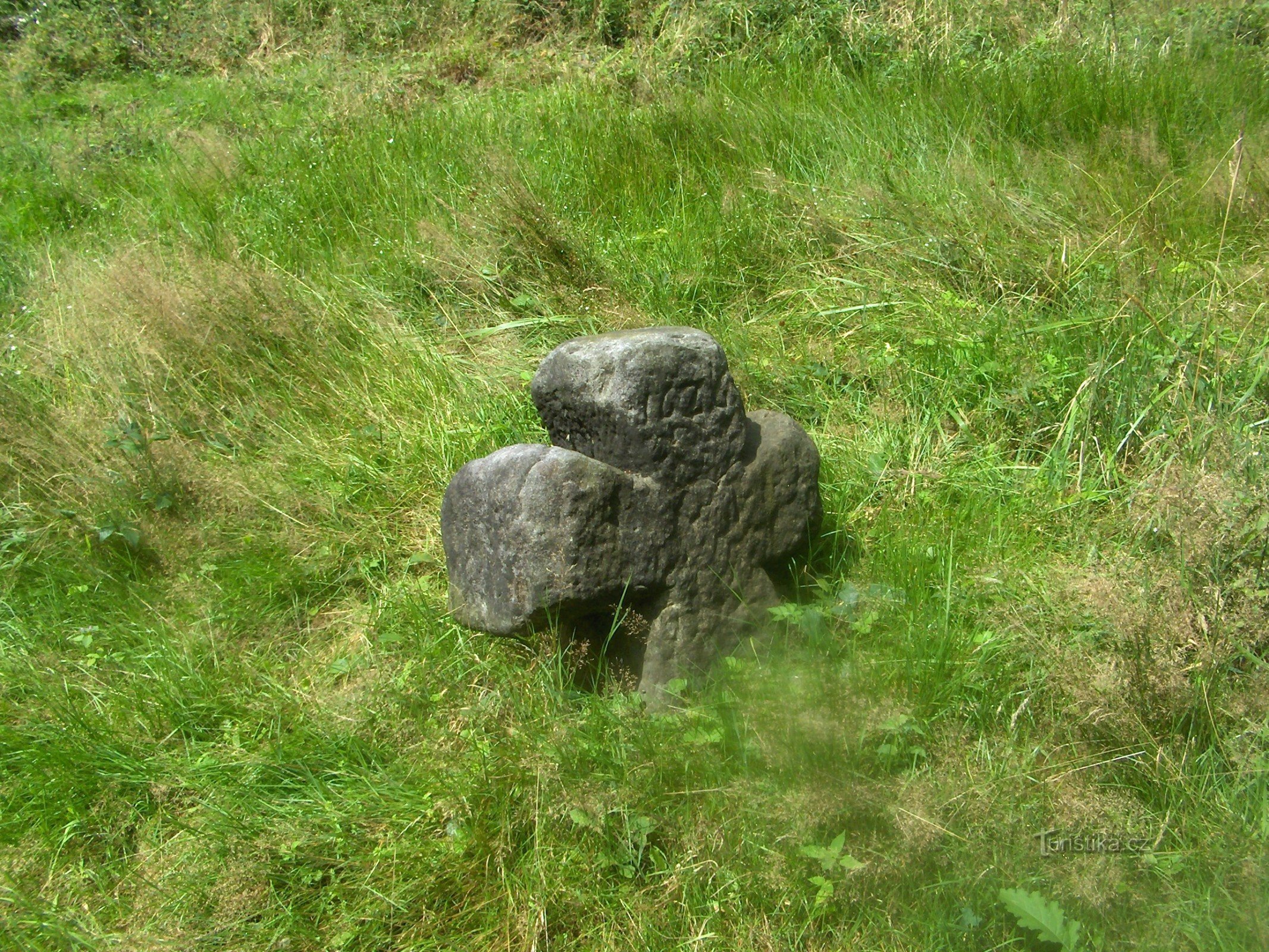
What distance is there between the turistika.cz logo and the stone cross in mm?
982

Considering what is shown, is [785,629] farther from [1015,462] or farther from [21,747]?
[21,747]

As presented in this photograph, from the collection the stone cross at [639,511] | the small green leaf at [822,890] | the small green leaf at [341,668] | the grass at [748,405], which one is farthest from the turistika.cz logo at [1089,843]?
the small green leaf at [341,668]

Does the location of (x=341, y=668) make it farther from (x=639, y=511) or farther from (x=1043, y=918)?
(x=1043, y=918)

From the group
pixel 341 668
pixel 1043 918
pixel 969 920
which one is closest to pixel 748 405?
pixel 341 668

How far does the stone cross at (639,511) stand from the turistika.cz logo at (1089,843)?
0.98 metres

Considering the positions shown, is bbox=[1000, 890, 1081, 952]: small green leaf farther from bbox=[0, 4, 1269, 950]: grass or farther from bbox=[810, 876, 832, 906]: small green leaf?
bbox=[810, 876, 832, 906]: small green leaf

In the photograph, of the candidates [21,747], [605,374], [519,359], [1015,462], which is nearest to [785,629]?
[605,374]

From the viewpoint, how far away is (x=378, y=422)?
4188 mm

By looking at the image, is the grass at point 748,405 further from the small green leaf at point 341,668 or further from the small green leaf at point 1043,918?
the small green leaf at point 1043,918

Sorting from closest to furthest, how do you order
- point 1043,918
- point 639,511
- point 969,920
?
point 1043,918, point 969,920, point 639,511

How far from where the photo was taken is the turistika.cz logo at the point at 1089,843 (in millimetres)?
2469

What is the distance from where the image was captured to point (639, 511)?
3.03 metres

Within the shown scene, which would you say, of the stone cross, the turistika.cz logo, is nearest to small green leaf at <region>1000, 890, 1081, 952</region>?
the turistika.cz logo

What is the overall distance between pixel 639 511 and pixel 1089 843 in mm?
1392
